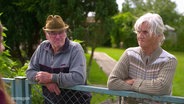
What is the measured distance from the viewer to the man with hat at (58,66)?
3.23 metres

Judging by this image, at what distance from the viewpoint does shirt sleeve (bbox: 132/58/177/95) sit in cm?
278

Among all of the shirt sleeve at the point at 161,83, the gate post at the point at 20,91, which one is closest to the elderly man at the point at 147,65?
the shirt sleeve at the point at 161,83

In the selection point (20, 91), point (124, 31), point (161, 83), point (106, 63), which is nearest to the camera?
point (161, 83)

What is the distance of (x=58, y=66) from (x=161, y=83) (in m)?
0.94

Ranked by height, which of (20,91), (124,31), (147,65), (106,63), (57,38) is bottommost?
(106,63)

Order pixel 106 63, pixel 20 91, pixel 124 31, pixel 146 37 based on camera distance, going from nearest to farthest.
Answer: pixel 146 37, pixel 20 91, pixel 106 63, pixel 124 31

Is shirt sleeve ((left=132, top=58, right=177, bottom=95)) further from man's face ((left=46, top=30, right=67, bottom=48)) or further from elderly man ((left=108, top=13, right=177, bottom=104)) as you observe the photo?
man's face ((left=46, top=30, right=67, bottom=48))

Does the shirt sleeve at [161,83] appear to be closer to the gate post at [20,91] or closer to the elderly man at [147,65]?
the elderly man at [147,65]

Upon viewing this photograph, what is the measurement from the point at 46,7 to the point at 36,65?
450 inches

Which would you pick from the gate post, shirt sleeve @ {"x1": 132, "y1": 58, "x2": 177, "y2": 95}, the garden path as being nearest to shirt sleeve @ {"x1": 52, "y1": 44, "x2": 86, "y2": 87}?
the gate post

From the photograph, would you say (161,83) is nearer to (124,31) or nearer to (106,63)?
(106,63)

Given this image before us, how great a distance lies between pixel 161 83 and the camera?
282 centimetres

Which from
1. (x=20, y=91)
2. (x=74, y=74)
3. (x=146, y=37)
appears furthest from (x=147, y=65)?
(x=20, y=91)

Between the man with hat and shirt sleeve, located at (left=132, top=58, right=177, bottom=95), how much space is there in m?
0.56
